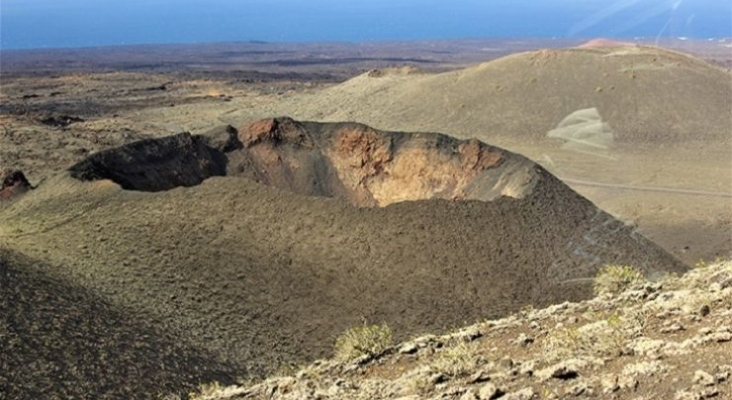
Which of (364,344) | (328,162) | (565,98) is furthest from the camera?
(565,98)

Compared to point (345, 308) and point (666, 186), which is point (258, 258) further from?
point (666, 186)

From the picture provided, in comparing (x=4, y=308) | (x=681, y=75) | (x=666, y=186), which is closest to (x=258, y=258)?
(x=4, y=308)

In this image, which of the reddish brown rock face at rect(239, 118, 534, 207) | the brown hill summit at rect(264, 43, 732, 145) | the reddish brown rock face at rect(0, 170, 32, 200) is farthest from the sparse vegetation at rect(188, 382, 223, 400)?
the brown hill summit at rect(264, 43, 732, 145)

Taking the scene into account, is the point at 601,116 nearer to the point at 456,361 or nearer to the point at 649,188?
the point at 649,188

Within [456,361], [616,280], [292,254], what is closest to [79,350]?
[292,254]

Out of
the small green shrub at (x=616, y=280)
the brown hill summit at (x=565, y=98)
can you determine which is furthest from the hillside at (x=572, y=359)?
the brown hill summit at (x=565, y=98)

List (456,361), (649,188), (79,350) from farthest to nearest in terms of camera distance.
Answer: (649,188), (79,350), (456,361)

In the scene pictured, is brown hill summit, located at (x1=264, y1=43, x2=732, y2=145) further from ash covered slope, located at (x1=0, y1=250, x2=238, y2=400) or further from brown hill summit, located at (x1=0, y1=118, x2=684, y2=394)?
ash covered slope, located at (x1=0, y1=250, x2=238, y2=400)
